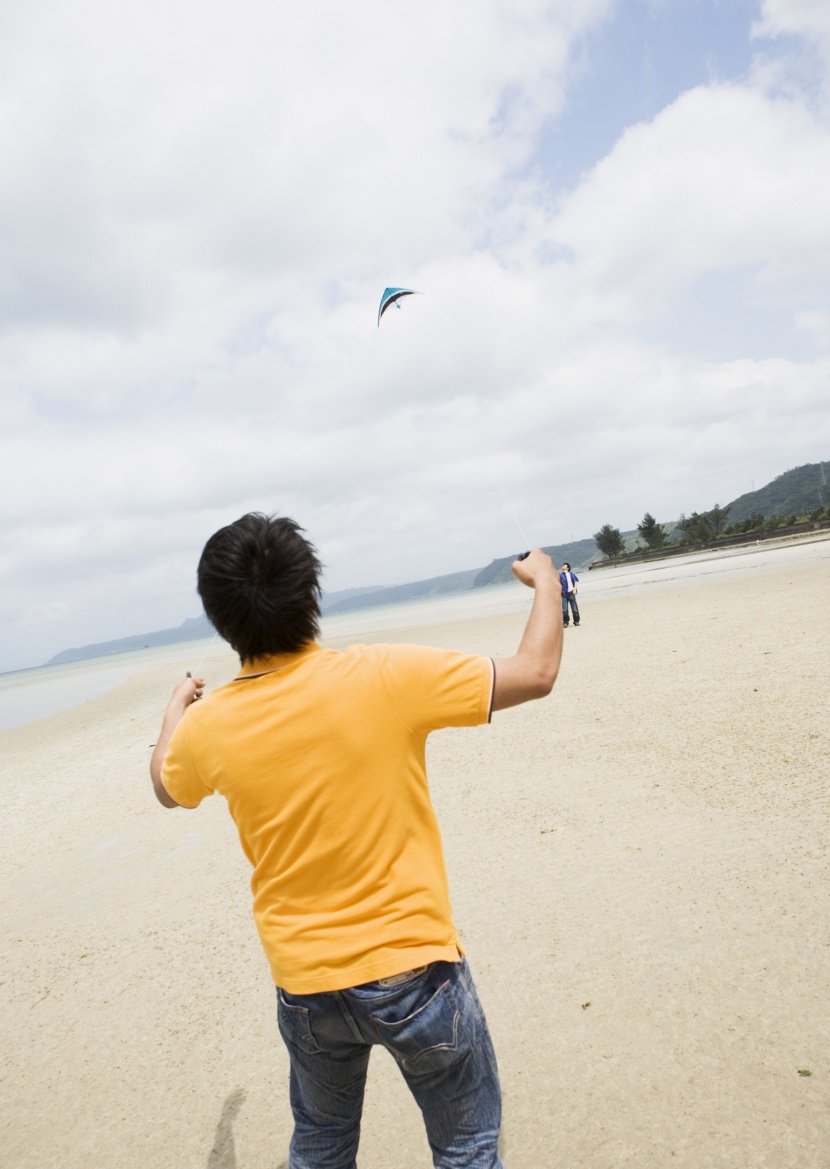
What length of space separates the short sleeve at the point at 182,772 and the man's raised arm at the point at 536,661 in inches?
31.1

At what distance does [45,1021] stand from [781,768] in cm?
545

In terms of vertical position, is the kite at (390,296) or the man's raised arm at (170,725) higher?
the kite at (390,296)

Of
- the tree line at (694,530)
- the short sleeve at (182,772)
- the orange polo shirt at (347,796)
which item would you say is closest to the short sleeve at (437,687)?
the orange polo shirt at (347,796)

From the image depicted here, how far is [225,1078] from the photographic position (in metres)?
3.29

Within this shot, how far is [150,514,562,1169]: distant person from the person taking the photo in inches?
63.2

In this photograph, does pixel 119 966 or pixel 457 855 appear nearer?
pixel 119 966

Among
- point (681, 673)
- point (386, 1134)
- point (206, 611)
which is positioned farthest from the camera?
point (681, 673)

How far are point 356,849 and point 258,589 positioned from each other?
0.67 meters

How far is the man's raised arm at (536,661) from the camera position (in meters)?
1.64

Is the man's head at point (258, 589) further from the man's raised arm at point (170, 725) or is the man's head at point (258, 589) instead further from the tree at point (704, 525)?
the tree at point (704, 525)

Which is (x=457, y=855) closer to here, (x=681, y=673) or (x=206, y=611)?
(x=206, y=611)

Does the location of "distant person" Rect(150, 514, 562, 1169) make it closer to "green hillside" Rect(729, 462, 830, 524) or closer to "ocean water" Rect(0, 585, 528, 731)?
"ocean water" Rect(0, 585, 528, 731)

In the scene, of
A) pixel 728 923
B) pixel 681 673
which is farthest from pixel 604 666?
pixel 728 923

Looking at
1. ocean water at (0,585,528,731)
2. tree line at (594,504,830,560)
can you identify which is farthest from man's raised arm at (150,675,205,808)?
tree line at (594,504,830,560)
